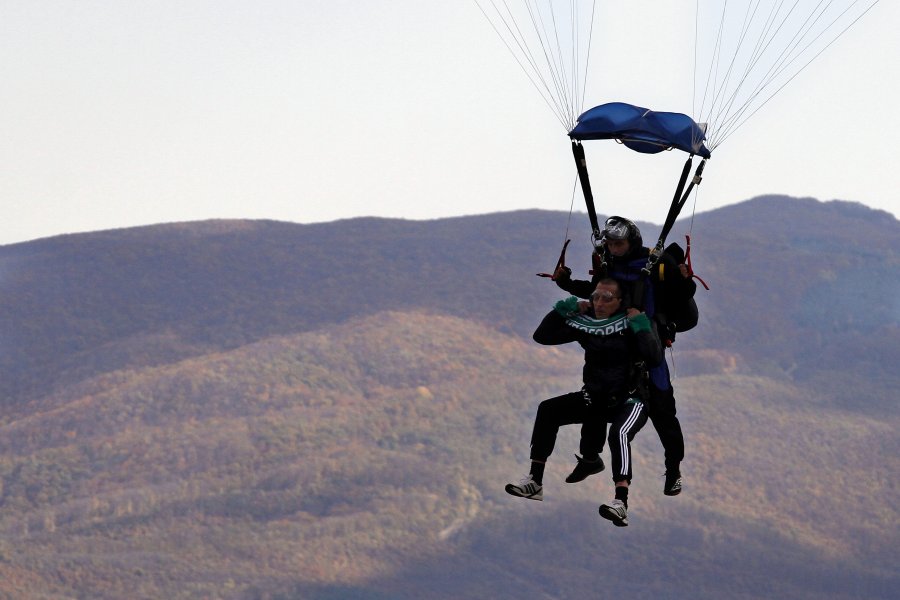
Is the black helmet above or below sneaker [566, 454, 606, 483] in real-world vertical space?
above

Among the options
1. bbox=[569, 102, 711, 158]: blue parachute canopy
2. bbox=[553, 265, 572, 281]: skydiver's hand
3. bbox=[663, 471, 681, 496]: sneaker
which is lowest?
bbox=[663, 471, 681, 496]: sneaker

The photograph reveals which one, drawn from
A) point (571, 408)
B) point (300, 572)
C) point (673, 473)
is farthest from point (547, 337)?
point (300, 572)

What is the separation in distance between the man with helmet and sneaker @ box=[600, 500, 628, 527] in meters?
1.08

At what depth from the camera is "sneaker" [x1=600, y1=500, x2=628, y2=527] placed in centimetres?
1550

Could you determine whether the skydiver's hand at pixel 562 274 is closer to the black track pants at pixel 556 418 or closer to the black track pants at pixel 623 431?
the black track pants at pixel 556 418

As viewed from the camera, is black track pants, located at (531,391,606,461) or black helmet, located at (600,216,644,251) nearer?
black helmet, located at (600,216,644,251)

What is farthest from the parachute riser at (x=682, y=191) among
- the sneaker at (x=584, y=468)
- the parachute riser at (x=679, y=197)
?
the sneaker at (x=584, y=468)

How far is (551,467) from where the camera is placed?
19850 cm

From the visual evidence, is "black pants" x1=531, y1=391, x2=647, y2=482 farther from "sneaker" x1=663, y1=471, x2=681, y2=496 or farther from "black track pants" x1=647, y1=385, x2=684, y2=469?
"sneaker" x1=663, y1=471, x2=681, y2=496

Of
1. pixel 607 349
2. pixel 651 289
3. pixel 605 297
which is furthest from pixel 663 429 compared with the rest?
pixel 605 297

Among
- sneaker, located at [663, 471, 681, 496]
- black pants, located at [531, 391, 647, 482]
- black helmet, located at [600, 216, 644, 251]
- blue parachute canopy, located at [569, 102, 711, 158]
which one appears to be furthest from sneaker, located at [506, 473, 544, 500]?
blue parachute canopy, located at [569, 102, 711, 158]

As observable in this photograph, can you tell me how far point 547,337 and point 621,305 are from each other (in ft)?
3.21

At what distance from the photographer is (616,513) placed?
51.7ft

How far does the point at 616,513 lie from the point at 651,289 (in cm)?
298
